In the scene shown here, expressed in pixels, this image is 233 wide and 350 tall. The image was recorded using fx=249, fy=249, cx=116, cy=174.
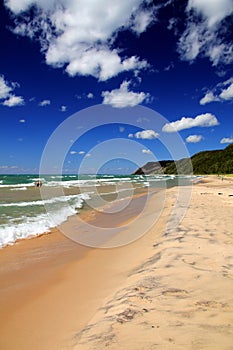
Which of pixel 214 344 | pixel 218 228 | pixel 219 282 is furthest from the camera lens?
pixel 218 228

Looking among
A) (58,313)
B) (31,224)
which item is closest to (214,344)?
(58,313)

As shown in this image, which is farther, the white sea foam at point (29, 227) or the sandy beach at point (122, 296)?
the white sea foam at point (29, 227)

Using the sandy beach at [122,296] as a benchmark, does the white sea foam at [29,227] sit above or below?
A: above

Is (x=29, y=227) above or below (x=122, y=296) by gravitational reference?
above

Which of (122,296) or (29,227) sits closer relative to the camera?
(122,296)

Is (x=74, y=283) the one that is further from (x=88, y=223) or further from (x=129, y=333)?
(x=88, y=223)

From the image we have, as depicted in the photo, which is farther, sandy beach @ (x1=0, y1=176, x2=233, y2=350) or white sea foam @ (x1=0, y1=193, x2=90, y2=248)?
white sea foam @ (x1=0, y1=193, x2=90, y2=248)

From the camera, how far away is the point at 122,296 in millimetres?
4047

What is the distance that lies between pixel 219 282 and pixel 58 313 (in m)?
2.68

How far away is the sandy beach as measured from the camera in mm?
2943

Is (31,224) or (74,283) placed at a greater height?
(31,224)

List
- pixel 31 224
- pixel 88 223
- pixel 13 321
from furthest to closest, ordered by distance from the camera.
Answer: pixel 88 223
pixel 31 224
pixel 13 321

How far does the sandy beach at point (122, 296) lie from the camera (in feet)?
9.66

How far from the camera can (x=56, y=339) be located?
3.13 meters
